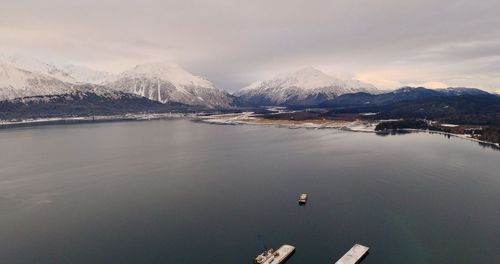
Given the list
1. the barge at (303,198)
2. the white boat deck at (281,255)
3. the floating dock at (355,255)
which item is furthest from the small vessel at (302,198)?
the floating dock at (355,255)

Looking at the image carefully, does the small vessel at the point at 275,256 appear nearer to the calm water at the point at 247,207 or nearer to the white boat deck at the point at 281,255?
the white boat deck at the point at 281,255

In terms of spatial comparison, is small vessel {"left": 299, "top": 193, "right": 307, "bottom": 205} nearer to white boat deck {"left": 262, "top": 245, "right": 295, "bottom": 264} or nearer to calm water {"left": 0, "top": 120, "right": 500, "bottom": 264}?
calm water {"left": 0, "top": 120, "right": 500, "bottom": 264}

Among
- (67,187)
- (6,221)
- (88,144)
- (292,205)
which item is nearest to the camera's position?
(6,221)

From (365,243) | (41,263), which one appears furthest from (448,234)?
(41,263)

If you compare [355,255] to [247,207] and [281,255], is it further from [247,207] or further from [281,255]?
[247,207]

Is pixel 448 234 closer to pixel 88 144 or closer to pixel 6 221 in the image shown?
pixel 6 221

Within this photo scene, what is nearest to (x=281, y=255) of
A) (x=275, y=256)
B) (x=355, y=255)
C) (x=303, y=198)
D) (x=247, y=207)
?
(x=275, y=256)

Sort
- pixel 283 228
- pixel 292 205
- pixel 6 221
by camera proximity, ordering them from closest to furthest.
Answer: pixel 283 228 → pixel 6 221 → pixel 292 205

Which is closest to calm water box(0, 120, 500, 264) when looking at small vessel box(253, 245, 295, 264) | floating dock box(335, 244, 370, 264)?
floating dock box(335, 244, 370, 264)
